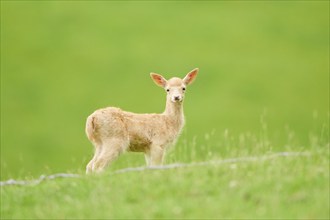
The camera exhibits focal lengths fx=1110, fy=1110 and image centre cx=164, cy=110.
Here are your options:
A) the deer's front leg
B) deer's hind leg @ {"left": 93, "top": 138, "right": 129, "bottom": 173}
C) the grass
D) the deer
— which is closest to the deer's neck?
the deer

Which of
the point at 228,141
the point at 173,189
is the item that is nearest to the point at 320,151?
the point at 228,141

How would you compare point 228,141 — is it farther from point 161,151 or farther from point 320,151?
point 161,151

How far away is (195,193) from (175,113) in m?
4.43

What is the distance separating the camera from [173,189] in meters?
11.6

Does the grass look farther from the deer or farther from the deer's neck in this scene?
the deer's neck

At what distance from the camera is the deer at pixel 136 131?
1449 cm

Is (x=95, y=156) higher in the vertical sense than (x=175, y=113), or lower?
lower

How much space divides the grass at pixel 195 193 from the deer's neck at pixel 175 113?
9.52 feet

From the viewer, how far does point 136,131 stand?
14867 mm

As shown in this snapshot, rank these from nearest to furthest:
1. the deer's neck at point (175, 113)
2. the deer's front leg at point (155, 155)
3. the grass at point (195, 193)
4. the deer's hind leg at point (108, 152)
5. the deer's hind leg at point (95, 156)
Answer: the grass at point (195, 193) < the deer's hind leg at point (108, 152) < the deer's hind leg at point (95, 156) < the deer's front leg at point (155, 155) < the deer's neck at point (175, 113)

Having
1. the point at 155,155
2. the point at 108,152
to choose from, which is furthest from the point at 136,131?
the point at 108,152

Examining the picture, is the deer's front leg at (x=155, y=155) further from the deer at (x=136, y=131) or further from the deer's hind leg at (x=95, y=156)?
the deer's hind leg at (x=95, y=156)

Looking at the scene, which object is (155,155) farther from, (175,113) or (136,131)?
(175,113)

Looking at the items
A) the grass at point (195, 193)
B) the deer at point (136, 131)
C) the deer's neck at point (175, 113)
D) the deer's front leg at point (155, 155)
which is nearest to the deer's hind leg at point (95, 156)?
the deer at point (136, 131)
